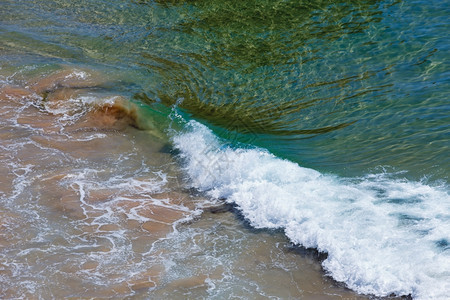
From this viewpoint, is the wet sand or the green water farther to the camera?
the green water

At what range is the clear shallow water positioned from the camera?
618 centimetres

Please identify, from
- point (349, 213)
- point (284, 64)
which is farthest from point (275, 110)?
point (349, 213)

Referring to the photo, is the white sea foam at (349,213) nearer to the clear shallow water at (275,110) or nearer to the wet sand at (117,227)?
the clear shallow water at (275,110)

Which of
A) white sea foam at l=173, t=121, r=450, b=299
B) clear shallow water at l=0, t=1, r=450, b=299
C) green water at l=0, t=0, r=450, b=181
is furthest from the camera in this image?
green water at l=0, t=0, r=450, b=181

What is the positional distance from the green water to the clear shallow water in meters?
0.03

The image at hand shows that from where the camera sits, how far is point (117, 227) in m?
6.34

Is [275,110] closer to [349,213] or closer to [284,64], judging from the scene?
[284,64]

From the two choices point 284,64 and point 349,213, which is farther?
point 284,64

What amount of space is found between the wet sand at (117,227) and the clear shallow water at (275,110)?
5 cm

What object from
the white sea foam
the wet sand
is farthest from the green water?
the wet sand

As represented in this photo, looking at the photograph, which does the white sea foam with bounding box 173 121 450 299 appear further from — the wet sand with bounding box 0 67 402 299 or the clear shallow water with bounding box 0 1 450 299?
the wet sand with bounding box 0 67 402 299

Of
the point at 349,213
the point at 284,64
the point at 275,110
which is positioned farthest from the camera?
the point at 284,64

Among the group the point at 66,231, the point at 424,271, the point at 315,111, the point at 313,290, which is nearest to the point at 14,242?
the point at 66,231

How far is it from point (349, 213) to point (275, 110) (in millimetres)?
2798
